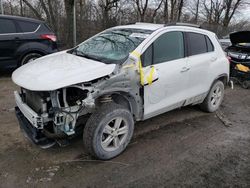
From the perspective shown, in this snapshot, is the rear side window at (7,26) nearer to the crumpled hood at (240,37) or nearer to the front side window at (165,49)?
the front side window at (165,49)

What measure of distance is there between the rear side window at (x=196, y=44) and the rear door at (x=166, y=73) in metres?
0.21

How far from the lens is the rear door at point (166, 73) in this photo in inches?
138

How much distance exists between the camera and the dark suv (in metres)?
6.55

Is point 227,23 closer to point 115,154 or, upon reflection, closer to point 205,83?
point 205,83

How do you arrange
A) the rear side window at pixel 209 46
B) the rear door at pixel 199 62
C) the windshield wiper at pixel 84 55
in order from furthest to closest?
the rear side window at pixel 209 46 → the rear door at pixel 199 62 → the windshield wiper at pixel 84 55

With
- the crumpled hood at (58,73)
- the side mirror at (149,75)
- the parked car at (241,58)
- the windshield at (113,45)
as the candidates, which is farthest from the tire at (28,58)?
the parked car at (241,58)

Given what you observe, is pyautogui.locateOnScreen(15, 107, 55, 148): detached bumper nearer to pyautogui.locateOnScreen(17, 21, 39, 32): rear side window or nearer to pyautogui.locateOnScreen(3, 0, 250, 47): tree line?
pyautogui.locateOnScreen(17, 21, 39, 32): rear side window

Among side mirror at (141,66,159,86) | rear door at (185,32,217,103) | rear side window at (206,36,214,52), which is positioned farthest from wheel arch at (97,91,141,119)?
rear side window at (206,36,214,52)

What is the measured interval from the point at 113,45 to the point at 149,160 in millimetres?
1827

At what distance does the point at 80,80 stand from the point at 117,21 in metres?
11.0

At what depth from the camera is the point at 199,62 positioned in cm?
427

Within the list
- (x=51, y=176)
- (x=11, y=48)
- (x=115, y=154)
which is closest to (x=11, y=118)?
(x=51, y=176)

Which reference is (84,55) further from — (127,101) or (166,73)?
(166,73)

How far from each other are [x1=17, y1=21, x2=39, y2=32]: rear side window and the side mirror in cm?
489
